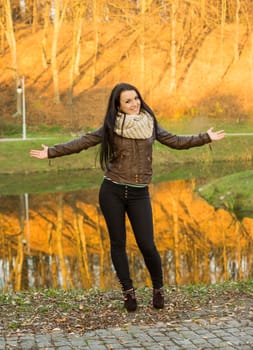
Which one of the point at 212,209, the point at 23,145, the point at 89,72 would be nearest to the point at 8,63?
the point at 89,72

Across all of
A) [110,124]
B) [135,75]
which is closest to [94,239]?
[110,124]

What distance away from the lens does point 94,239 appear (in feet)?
50.5

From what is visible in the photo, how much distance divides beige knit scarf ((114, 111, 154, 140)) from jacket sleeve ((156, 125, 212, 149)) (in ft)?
0.76

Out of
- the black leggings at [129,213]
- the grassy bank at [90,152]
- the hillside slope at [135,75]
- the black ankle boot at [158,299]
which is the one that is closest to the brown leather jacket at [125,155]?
the black leggings at [129,213]

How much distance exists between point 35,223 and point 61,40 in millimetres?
43046

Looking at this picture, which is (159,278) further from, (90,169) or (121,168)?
(90,169)

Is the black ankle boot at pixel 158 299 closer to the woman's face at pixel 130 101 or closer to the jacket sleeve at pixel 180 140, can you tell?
the jacket sleeve at pixel 180 140

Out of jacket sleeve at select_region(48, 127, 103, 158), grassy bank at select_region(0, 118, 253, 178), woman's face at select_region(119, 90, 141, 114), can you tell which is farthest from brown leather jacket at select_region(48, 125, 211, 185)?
grassy bank at select_region(0, 118, 253, 178)

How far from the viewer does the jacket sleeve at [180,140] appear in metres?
6.81

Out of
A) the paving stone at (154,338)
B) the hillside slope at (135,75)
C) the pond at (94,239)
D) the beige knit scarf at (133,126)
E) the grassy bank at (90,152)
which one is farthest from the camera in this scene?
the hillside slope at (135,75)

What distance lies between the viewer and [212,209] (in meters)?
20.0

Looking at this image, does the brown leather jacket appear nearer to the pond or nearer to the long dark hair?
the long dark hair

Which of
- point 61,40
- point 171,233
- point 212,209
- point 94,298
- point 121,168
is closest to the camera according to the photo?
point 121,168

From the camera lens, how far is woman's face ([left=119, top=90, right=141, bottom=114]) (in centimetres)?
662
